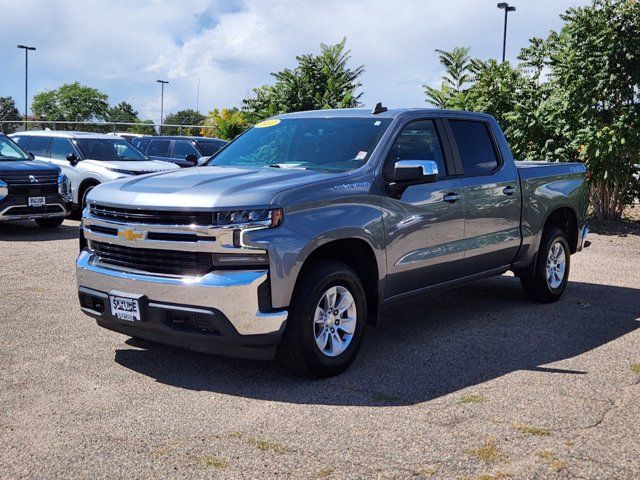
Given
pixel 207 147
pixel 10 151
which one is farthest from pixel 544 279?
pixel 207 147

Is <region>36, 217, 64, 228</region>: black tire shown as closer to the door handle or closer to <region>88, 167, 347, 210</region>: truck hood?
<region>88, 167, 347, 210</region>: truck hood

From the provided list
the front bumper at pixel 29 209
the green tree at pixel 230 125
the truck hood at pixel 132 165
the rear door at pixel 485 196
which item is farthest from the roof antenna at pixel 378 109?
the green tree at pixel 230 125

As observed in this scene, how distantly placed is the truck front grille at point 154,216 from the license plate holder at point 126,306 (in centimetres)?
49

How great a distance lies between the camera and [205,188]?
4.93 metres

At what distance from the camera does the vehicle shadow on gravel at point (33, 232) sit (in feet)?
39.2

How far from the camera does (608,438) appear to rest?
4.16 meters

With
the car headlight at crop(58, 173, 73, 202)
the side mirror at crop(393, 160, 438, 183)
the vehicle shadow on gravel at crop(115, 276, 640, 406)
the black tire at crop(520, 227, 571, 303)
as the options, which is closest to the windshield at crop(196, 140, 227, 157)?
the car headlight at crop(58, 173, 73, 202)

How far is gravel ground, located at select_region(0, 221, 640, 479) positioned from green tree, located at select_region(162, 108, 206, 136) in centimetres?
2724

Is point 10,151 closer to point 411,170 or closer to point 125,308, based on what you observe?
point 125,308

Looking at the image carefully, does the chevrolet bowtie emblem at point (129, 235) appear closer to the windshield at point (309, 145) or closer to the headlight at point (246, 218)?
the headlight at point (246, 218)

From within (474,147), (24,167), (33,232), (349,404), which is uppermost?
(474,147)

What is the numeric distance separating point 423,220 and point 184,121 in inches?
2894

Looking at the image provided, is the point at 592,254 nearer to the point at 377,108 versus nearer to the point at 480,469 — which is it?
the point at 377,108

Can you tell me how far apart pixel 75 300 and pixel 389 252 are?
3.48 meters
